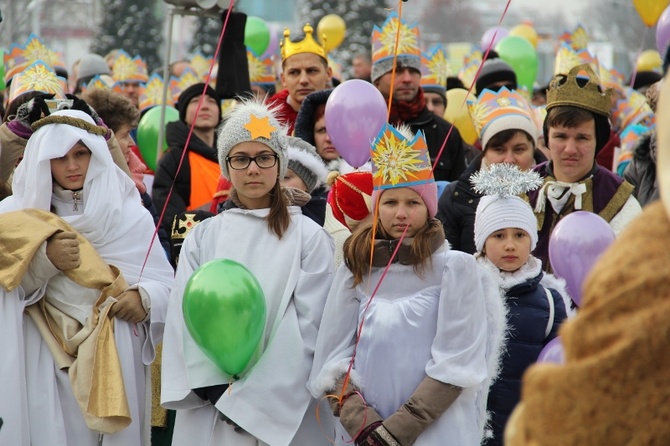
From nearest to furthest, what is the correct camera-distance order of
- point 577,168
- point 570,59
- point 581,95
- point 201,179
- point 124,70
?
point 577,168, point 581,95, point 201,179, point 570,59, point 124,70

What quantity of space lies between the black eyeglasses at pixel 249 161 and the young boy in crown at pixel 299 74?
2315mm

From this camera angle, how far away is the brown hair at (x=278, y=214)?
537cm

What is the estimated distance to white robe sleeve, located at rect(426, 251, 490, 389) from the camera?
4637 mm

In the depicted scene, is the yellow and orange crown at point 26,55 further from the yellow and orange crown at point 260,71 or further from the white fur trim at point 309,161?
the white fur trim at point 309,161

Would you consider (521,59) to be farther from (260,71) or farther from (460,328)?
(460,328)

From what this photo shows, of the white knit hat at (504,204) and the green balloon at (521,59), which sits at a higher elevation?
the green balloon at (521,59)

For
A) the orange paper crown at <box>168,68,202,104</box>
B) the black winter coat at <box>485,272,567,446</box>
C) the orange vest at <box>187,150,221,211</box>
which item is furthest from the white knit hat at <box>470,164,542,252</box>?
the orange paper crown at <box>168,68,202,104</box>

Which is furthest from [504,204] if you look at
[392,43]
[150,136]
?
[150,136]

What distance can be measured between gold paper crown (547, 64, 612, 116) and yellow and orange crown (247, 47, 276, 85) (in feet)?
18.7

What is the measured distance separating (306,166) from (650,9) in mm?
3900

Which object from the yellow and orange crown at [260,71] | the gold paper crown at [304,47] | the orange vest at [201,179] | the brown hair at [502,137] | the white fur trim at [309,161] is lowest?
the orange vest at [201,179]

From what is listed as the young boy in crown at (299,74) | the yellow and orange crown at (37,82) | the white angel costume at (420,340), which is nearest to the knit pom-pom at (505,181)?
the white angel costume at (420,340)

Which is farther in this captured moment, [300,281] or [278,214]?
[278,214]

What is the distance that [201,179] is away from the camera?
8203 mm
